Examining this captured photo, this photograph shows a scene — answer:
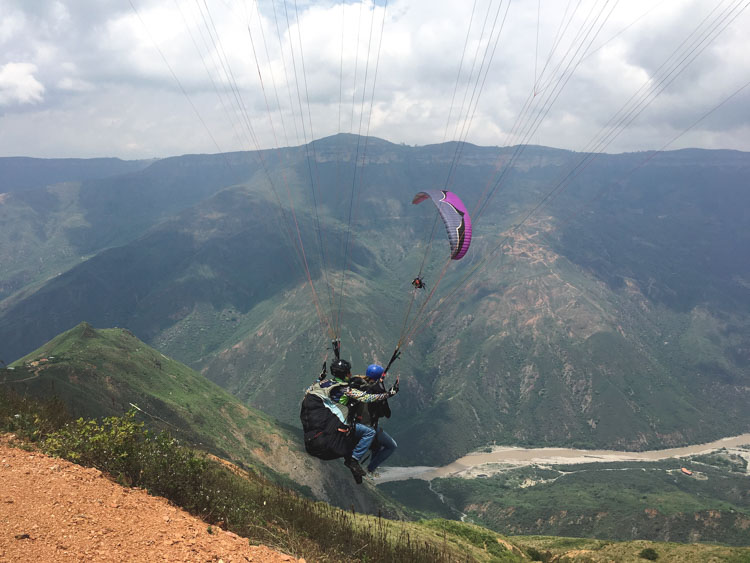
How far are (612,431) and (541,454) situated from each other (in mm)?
35052

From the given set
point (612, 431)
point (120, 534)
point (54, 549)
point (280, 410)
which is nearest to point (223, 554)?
point (120, 534)

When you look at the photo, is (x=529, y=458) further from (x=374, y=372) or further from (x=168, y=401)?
(x=374, y=372)

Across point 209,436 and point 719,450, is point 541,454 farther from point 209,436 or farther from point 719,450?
point 209,436

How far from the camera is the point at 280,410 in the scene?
177750mm

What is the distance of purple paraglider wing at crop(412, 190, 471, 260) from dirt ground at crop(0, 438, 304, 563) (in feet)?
44.9

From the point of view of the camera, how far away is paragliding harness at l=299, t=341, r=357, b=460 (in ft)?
34.8

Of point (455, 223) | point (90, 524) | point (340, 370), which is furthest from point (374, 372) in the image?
point (455, 223)

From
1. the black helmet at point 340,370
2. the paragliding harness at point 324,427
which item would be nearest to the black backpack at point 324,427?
the paragliding harness at point 324,427

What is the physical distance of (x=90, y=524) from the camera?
7141 mm

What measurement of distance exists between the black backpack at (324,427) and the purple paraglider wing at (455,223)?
958 centimetres

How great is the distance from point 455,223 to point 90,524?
1632 centimetres

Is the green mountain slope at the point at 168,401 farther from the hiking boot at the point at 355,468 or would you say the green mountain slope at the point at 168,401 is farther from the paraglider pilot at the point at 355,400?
the hiking boot at the point at 355,468

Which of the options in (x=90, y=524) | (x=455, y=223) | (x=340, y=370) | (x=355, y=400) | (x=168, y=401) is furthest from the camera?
(x=168, y=401)

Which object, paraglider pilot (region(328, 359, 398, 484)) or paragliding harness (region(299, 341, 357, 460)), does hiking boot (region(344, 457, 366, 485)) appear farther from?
paragliding harness (region(299, 341, 357, 460))
